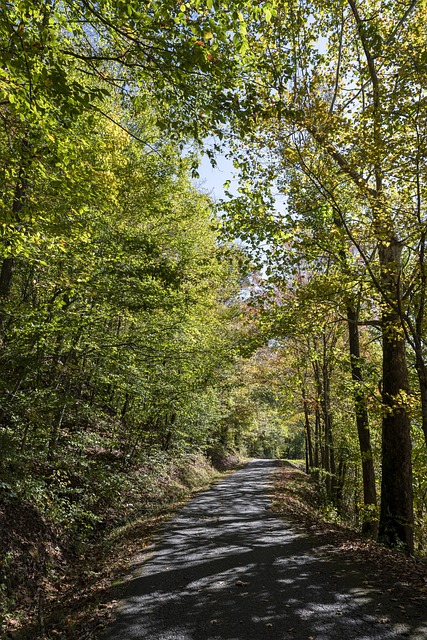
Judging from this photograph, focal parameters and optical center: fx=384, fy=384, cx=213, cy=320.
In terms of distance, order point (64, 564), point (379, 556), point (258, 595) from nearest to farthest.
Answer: point (258, 595) → point (379, 556) → point (64, 564)

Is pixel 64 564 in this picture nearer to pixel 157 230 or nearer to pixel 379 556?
pixel 379 556

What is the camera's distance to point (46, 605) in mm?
5328

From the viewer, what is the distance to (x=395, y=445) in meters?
8.13

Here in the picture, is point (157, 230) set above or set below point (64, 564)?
above

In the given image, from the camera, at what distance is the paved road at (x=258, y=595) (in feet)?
13.5

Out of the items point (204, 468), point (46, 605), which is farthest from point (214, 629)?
point (204, 468)

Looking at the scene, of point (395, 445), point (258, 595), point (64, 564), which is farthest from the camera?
point (395, 445)

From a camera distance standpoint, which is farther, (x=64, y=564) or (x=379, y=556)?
(x=64, y=564)

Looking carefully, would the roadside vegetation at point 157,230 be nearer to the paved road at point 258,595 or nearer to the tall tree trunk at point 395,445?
the tall tree trunk at point 395,445

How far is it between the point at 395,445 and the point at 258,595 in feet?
15.2

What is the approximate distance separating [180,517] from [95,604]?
211 inches

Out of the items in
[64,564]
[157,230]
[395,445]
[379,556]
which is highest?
[157,230]

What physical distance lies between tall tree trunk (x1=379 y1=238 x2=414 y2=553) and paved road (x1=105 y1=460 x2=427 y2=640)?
1.63 m

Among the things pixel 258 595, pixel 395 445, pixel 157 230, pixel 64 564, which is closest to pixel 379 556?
pixel 395 445
